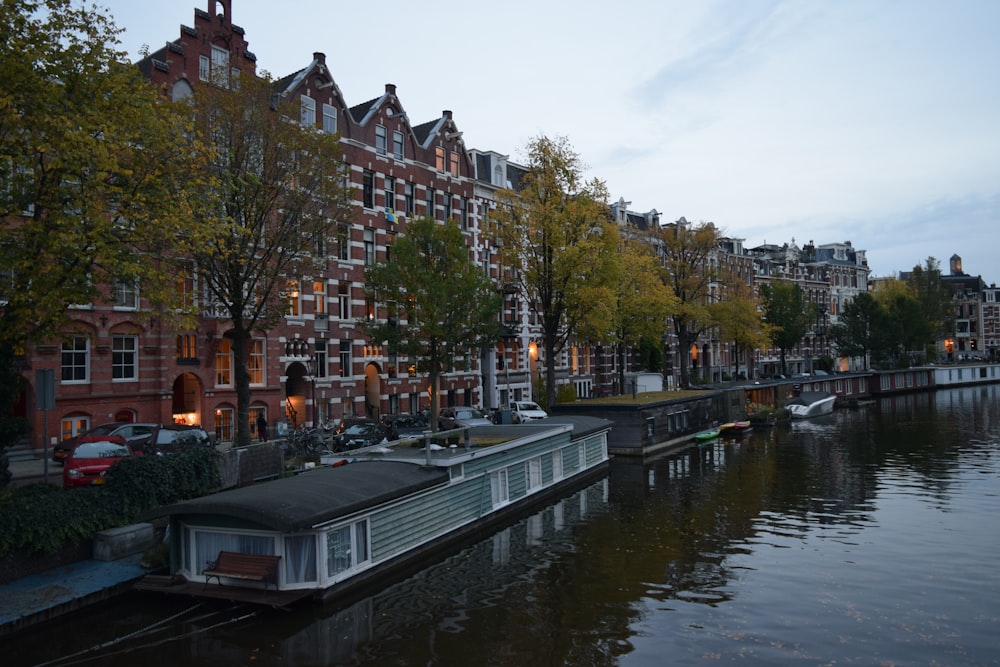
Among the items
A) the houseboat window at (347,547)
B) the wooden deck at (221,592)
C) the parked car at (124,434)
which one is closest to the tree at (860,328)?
the parked car at (124,434)

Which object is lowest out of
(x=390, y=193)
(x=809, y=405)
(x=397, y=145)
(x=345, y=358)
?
(x=809, y=405)

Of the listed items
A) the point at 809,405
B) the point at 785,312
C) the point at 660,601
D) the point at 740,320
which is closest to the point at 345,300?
the point at 660,601

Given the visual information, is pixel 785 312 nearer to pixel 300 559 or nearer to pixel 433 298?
pixel 433 298

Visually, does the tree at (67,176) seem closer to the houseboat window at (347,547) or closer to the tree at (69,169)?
the tree at (69,169)

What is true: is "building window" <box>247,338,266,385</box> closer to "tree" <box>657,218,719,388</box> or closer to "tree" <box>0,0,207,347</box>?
"tree" <box>0,0,207,347</box>

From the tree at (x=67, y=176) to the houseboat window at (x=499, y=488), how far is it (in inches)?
483

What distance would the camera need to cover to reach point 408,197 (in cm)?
4981

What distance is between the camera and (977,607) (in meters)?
16.5

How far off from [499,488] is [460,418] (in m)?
15.1

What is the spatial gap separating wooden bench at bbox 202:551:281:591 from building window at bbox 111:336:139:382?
21042mm

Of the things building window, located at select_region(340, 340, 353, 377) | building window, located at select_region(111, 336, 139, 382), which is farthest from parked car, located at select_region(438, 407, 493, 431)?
building window, located at select_region(111, 336, 139, 382)

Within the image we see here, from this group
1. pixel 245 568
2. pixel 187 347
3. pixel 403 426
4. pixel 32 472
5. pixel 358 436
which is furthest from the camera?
pixel 403 426

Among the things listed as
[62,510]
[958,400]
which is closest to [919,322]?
[958,400]

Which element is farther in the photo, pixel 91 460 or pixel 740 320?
pixel 740 320
